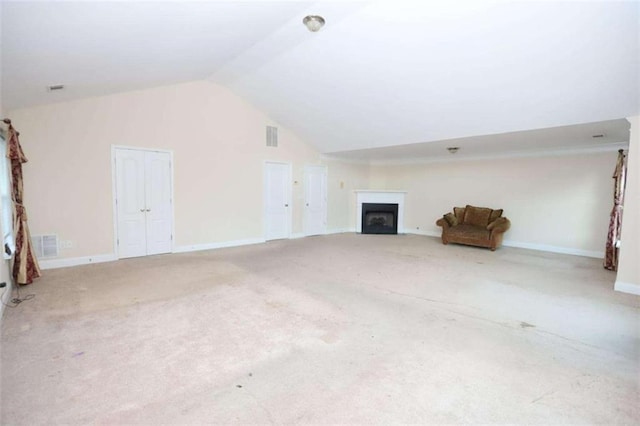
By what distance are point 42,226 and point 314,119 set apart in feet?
16.4

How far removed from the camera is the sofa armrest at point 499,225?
272 inches

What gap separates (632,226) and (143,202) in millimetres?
Result: 7420

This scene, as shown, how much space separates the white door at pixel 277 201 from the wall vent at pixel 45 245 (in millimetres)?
3873

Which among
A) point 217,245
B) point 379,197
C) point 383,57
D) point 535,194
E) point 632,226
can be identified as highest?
point 383,57

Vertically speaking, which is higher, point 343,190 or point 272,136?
point 272,136

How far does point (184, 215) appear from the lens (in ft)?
20.8

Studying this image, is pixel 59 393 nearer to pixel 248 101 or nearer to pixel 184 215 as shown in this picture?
pixel 184 215

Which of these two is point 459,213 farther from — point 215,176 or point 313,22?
point 313,22

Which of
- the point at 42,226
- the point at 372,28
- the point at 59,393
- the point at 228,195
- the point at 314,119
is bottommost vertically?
the point at 59,393

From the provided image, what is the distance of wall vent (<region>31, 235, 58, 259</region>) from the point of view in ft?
15.9

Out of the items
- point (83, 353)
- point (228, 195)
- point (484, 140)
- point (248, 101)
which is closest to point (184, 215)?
point (228, 195)

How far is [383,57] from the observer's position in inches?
168

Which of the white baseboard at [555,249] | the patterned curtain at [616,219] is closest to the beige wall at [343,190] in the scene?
the white baseboard at [555,249]

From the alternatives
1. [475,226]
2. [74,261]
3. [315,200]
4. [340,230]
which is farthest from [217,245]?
[475,226]
